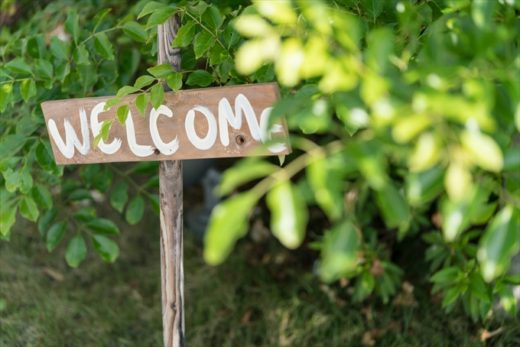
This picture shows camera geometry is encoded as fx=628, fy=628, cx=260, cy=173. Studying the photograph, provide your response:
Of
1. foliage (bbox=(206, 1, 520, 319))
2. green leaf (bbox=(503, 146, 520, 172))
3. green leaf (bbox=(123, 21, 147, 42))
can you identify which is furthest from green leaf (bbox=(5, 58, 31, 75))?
green leaf (bbox=(503, 146, 520, 172))

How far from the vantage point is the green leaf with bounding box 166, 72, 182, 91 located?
1169mm

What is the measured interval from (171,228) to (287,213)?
0.77m

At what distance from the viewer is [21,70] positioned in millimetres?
1381

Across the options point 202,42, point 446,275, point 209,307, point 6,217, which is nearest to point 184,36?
point 202,42

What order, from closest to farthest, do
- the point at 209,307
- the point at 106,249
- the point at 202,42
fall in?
the point at 202,42
the point at 106,249
the point at 209,307

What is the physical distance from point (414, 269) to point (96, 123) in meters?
1.38

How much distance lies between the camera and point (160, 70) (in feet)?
3.89

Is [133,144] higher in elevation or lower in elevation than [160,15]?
lower

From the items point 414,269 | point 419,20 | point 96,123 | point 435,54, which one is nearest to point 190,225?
point 414,269

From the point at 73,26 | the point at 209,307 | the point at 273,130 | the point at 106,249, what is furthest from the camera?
the point at 209,307

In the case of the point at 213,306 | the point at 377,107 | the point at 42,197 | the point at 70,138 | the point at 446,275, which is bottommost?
the point at 213,306

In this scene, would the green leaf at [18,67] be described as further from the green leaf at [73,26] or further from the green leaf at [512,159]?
the green leaf at [512,159]

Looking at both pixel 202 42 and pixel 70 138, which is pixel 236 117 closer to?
pixel 202 42

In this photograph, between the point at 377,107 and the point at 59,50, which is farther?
the point at 59,50
